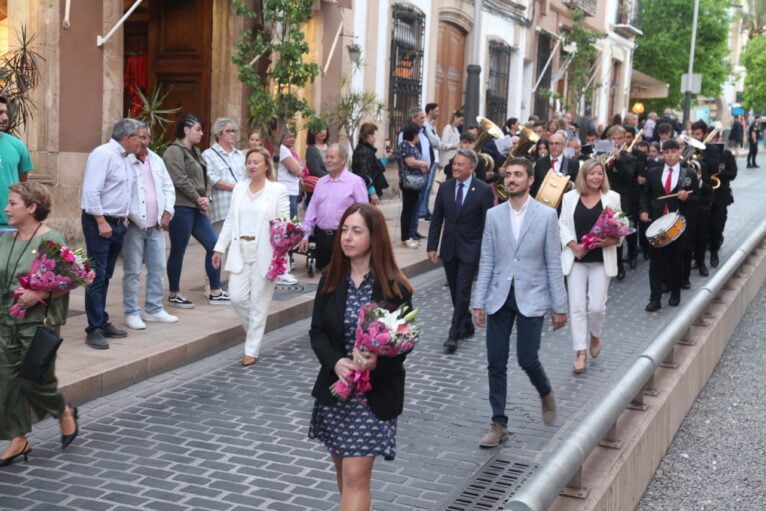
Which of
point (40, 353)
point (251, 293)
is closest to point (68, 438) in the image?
point (40, 353)

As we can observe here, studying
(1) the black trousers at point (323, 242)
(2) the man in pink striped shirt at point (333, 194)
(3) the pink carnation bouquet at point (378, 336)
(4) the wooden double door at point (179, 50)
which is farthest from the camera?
(4) the wooden double door at point (179, 50)

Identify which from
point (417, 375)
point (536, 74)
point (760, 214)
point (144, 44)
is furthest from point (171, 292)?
point (536, 74)

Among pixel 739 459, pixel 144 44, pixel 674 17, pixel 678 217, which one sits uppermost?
pixel 674 17

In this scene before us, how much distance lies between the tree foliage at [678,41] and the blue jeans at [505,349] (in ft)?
121

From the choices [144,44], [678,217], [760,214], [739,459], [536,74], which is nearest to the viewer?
[739,459]

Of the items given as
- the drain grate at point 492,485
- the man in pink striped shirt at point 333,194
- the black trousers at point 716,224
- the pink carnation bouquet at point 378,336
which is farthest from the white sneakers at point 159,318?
the black trousers at point 716,224

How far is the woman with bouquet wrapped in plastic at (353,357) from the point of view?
14.5ft

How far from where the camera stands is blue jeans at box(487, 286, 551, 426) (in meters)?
6.76

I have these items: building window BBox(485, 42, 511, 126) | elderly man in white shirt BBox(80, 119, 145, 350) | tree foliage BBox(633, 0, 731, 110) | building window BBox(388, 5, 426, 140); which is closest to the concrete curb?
elderly man in white shirt BBox(80, 119, 145, 350)

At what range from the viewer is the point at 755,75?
53250mm

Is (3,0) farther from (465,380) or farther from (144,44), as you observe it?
(465,380)

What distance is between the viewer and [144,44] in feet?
51.1

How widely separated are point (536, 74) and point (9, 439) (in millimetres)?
24164

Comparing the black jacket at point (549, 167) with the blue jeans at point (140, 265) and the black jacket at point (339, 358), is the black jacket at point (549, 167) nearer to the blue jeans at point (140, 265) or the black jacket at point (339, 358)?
the blue jeans at point (140, 265)
